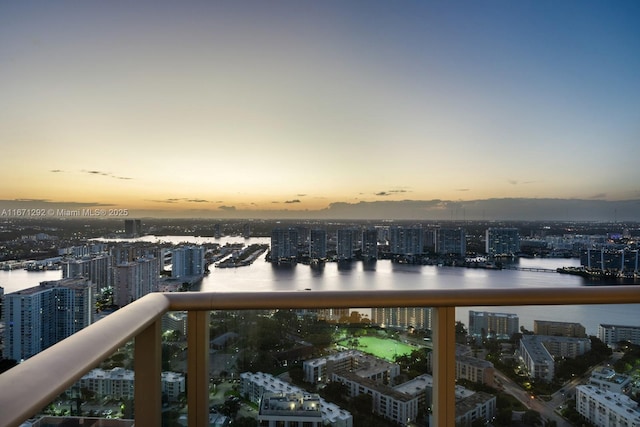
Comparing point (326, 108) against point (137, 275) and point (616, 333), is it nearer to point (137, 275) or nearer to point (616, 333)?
point (137, 275)

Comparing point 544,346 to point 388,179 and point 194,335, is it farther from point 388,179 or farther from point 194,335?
point 388,179

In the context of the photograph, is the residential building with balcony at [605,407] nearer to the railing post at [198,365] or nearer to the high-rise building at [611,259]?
the railing post at [198,365]

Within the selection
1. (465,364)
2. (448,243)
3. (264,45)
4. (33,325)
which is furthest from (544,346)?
(264,45)

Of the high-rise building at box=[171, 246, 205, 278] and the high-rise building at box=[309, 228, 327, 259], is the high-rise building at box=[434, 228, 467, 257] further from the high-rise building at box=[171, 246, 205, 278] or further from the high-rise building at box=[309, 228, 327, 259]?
the high-rise building at box=[171, 246, 205, 278]

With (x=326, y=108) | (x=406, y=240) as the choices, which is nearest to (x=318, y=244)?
(x=406, y=240)

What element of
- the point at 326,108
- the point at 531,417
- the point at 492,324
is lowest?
the point at 531,417

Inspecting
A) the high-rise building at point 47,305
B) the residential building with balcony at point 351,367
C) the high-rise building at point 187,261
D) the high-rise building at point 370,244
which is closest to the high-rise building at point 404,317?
the residential building with balcony at point 351,367

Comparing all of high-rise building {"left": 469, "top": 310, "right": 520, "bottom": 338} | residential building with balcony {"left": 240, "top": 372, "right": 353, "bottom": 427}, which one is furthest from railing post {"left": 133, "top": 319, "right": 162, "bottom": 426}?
high-rise building {"left": 469, "top": 310, "right": 520, "bottom": 338}
